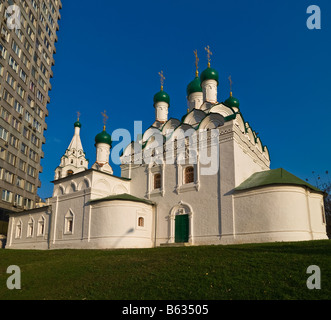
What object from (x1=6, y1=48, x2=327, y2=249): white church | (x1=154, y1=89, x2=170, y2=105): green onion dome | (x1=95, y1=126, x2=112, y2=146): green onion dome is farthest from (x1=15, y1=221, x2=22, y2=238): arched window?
(x1=154, y1=89, x2=170, y2=105): green onion dome

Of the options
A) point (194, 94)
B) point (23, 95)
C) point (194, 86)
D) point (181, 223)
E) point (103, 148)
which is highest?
point (23, 95)

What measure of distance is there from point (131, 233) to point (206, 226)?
399 centimetres

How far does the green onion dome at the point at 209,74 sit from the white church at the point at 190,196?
0.07 m

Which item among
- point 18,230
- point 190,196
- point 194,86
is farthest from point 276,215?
point 18,230

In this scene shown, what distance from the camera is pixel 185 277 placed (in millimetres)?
8055

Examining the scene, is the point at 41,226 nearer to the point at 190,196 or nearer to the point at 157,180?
the point at 157,180

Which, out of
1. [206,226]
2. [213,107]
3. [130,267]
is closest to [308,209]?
[206,226]

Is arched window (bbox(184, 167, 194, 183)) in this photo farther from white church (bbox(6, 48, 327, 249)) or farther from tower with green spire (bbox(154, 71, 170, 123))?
tower with green spire (bbox(154, 71, 170, 123))

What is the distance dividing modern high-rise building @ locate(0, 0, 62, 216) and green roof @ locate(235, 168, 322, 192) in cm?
2017

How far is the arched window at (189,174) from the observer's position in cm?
1775

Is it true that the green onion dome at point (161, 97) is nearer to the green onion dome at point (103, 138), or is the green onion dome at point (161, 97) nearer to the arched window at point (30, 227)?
the green onion dome at point (103, 138)

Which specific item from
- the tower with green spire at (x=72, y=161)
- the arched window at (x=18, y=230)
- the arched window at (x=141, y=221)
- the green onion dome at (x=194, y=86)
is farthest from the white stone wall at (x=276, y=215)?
the tower with green spire at (x=72, y=161)

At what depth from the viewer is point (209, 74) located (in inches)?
848

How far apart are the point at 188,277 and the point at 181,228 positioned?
9055mm
